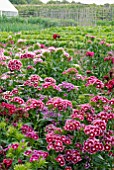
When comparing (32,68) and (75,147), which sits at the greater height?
(32,68)

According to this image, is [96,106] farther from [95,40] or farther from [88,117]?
[95,40]

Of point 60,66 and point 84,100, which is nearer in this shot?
point 84,100

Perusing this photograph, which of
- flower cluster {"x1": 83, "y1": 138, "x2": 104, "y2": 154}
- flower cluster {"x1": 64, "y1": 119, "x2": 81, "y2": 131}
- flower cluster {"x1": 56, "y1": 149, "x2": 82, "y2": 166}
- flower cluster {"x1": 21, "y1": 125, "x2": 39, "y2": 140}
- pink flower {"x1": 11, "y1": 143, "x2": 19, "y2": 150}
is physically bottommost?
flower cluster {"x1": 56, "y1": 149, "x2": 82, "y2": 166}

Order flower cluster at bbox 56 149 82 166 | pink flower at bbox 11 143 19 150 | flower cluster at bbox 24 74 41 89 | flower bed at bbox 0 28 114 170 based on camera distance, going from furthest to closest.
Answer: flower cluster at bbox 24 74 41 89
flower cluster at bbox 56 149 82 166
flower bed at bbox 0 28 114 170
pink flower at bbox 11 143 19 150

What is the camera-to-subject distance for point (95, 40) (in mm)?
6684

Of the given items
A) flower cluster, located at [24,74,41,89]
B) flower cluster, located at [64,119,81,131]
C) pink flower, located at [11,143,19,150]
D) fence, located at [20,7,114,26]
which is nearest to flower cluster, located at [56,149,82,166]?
flower cluster, located at [64,119,81,131]

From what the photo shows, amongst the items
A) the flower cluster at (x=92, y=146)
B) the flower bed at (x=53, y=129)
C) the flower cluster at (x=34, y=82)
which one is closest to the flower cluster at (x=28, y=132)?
the flower bed at (x=53, y=129)

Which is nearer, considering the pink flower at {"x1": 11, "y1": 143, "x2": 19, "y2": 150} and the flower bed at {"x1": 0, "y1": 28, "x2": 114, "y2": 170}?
the pink flower at {"x1": 11, "y1": 143, "x2": 19, "y2": 150}

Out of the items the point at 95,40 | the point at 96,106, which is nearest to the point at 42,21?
the point at 95,40

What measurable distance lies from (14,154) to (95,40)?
14.7 feet

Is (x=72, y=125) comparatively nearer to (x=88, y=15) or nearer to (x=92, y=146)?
(x=92, y=146)

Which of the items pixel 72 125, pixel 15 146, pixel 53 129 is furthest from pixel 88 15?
pixel 15 146

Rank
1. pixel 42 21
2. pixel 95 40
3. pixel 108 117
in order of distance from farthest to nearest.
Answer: pixel 42 21 < pixel 95 40 < pixel 108 117

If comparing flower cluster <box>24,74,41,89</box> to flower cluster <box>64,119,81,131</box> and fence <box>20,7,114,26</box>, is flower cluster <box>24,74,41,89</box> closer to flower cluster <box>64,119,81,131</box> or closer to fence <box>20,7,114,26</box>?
flower cluster <box>64,119,81,131</box>
